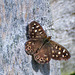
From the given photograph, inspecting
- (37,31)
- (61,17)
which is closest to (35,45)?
(37,31)

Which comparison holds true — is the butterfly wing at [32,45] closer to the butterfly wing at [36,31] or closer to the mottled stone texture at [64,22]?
the butterfly wing at [36,31]

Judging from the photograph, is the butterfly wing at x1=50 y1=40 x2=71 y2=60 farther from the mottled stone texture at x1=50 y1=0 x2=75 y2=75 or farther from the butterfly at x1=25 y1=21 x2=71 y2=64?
the mottled stone texture at x1=50 y1=0 x2=75 y2=75

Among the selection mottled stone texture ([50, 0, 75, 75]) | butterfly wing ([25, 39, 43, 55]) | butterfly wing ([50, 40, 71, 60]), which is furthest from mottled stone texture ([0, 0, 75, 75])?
mottled stone texture ([50, 0, 75, 75])

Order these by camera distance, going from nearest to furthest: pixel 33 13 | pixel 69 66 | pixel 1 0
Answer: pixel 1 0, pixel 33 13, pixel 69 66

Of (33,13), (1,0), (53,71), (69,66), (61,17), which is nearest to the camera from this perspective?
(1,0)

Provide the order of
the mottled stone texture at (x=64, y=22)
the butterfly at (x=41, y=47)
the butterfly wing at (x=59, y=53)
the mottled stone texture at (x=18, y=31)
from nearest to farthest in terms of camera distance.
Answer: the mottled stone texture at (x=18, y=31) < the butterfly at (x=41, y=47) < the butterfly wing at (x=59, y=53) < the mottled stone texture at (x=64, y=22)

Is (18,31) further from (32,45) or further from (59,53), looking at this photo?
(59,53)

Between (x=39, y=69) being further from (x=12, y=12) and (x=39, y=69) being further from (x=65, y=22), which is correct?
(x=65, y=22)

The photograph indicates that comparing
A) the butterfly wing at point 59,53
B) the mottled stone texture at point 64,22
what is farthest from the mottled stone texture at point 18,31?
the mottled stone texture at point 64,22

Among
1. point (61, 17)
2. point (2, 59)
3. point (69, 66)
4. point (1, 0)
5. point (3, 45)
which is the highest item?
point (1, 0)
